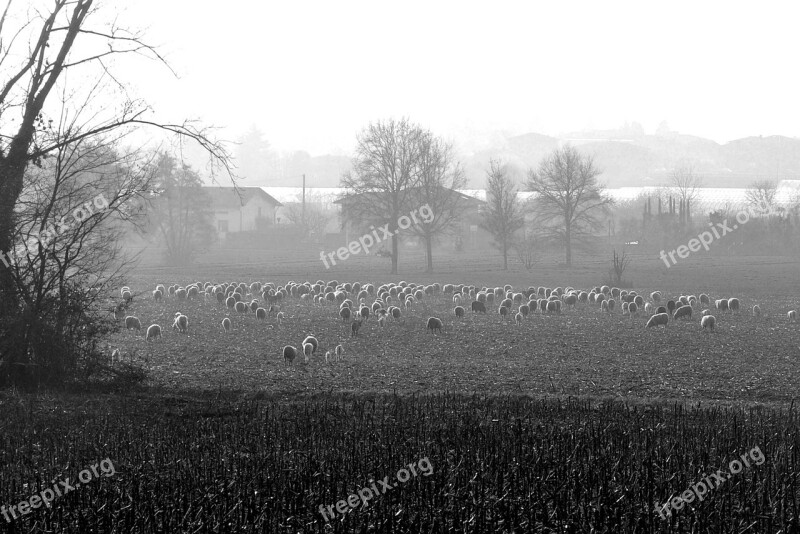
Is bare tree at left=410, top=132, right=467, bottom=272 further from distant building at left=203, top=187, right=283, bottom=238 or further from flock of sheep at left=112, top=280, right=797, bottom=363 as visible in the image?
distant building at left=203, top=187, right=283, bottom=238

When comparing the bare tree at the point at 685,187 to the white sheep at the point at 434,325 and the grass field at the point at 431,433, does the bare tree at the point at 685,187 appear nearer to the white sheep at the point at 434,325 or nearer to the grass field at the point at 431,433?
the white sheep at the point at 434,325

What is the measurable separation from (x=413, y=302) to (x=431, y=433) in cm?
2656

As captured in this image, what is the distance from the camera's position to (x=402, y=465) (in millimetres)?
9375

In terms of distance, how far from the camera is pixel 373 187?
6581 cm

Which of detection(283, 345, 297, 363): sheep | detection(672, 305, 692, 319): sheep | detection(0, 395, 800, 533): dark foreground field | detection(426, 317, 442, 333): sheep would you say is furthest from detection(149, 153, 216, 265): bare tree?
detection(0, 395, 800, 533): dark foreground field

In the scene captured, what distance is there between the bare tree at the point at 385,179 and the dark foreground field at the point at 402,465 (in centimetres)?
5200

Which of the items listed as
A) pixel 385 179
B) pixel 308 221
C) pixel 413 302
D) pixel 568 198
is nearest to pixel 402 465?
pixel 413 302

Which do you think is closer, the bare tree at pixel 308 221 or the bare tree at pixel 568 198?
the bare tree at pixel 568 198

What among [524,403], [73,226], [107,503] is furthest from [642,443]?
[73,226]

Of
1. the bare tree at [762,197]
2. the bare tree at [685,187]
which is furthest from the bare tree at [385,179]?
the bare tree at [762,197]

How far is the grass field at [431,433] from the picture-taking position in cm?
758

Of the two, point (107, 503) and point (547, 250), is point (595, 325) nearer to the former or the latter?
point (107, 503)

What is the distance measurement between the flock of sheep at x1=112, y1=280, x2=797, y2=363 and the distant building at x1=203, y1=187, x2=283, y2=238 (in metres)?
54.8

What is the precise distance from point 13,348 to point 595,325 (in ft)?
66.2
